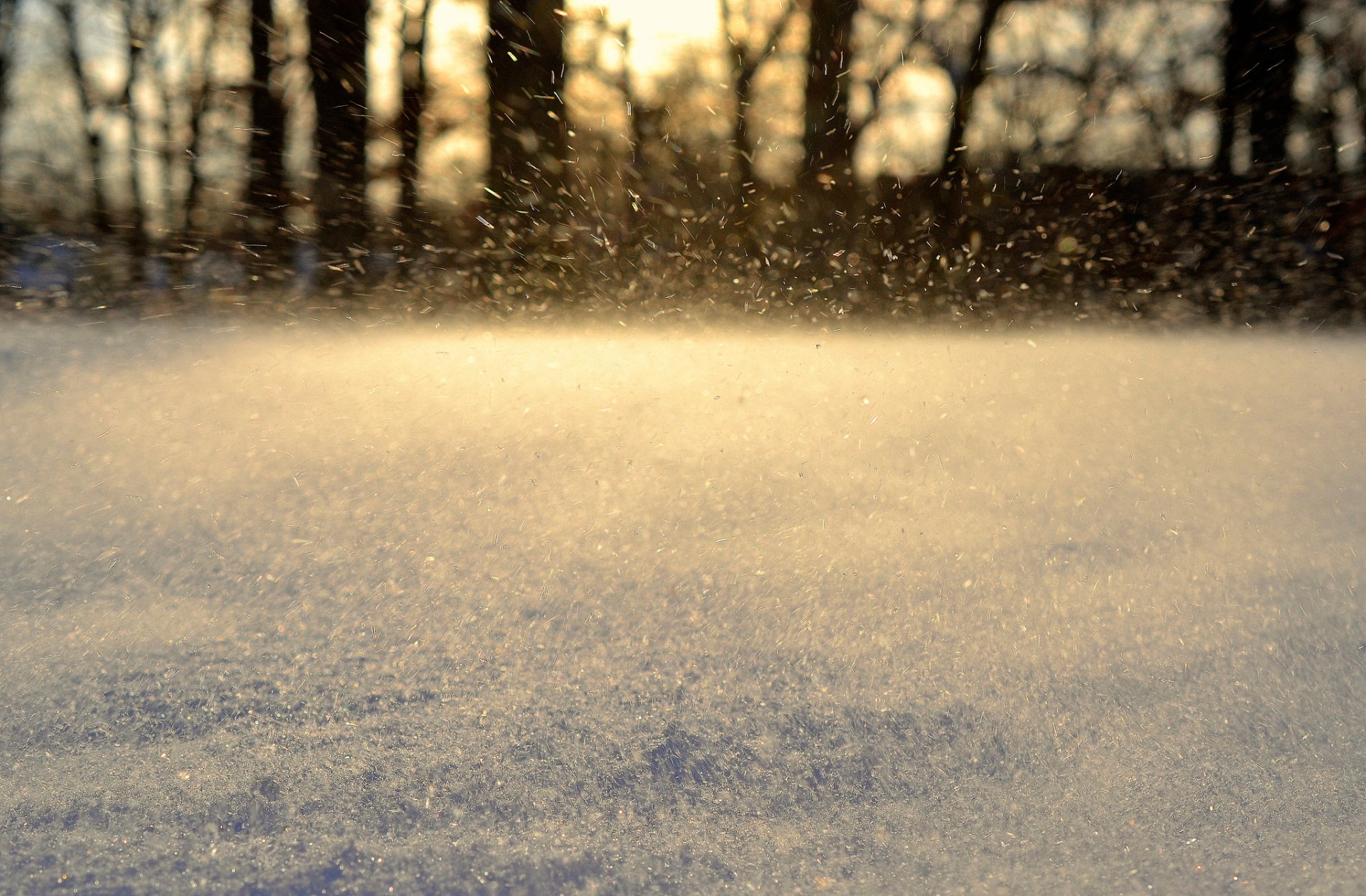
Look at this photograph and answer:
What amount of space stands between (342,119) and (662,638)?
125 inches

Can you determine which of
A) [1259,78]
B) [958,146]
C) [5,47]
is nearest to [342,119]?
[5,47]

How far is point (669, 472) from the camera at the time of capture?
4.83ft

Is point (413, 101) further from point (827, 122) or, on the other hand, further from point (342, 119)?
point (827, 122)

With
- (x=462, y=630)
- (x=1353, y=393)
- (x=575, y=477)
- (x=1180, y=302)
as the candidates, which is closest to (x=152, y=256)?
(x=575, y=477)

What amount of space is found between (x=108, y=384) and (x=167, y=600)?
3.08ft

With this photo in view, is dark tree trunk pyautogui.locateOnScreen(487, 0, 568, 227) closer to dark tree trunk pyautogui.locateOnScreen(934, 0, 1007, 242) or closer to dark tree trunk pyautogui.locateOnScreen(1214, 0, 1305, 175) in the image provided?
dark tree trunk pyautogui.locateOnScreen(934, 0, 1007, 242)

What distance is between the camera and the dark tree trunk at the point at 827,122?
3.91m

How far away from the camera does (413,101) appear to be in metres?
3.56

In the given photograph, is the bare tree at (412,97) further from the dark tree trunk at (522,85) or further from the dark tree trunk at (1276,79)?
the dark tree trunk at (1276,79)

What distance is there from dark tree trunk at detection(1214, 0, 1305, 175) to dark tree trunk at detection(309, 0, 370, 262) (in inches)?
151

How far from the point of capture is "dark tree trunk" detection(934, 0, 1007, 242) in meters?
4.13

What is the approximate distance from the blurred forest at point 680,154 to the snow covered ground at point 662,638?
5.76ft

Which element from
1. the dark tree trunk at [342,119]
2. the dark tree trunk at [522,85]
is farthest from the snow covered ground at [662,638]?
the dark tree trunk at [522,85]

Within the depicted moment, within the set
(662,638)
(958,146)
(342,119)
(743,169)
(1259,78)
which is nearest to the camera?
(662,638)
